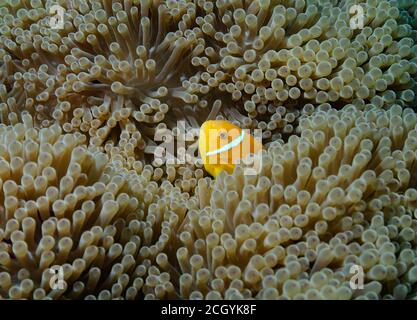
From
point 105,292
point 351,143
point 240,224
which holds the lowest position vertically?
point 105,292

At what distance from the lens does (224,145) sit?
1577 mm

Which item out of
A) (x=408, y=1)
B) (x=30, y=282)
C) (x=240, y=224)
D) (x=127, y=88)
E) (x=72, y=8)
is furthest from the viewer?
(x=408, y=1)

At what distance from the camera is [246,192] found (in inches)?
51.3

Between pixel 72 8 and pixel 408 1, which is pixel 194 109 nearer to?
pixel 72 8

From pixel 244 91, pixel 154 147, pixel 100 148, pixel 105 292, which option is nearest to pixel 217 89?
pixel 244 91

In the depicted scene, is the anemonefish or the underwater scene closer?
the underwater scene

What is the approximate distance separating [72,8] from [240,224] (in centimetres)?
120

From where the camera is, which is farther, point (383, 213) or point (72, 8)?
point (72, 8)

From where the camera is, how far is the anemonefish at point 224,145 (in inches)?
62.1

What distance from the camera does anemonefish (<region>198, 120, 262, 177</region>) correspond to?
158 cm

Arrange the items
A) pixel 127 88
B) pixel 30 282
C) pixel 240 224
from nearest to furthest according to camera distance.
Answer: pixel 30 282, pixel 240 224, pixel 127 88

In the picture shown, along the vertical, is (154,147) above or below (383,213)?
above

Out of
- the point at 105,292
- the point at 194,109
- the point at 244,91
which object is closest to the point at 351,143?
the point at 244,91

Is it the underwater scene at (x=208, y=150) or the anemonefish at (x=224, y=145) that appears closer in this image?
the underwater scene at (x=208, y=150)
